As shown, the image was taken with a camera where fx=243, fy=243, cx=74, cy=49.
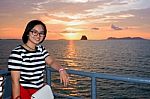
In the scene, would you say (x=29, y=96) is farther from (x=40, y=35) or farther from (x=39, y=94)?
(x=40, y=35)

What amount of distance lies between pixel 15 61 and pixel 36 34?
0.43 m

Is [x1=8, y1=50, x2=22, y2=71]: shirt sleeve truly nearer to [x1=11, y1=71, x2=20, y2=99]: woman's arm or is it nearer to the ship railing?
[x1=11, y1=71, x2=20, y2=99]: woman's arm

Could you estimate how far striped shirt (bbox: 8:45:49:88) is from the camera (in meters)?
2.79

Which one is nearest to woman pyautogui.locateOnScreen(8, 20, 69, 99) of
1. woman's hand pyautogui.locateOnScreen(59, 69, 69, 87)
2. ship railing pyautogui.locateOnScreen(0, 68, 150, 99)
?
woman's hand pyautogui.locateOnScreen(59, 69, 69, 87)

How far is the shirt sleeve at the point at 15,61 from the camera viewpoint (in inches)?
109

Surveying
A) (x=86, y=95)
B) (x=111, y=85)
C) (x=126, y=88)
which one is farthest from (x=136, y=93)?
(x=86, y=95)

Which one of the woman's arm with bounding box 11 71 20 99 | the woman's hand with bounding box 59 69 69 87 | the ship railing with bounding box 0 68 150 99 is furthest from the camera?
the woman's hand with bounding box 59 69 69 87

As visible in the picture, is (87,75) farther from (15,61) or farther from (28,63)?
(15,61)

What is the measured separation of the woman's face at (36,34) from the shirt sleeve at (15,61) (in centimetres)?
27

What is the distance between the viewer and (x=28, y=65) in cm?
291

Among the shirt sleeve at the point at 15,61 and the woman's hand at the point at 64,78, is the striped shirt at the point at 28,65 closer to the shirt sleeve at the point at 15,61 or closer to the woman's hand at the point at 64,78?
the shirt sleeve at the point at 15,61

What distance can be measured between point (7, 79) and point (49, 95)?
4.50 feet

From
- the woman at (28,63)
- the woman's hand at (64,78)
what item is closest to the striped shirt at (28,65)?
the woman at (28,63)

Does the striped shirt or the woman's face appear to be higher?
the woman's face
